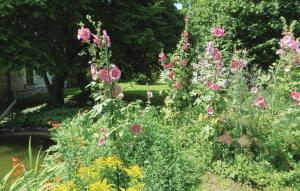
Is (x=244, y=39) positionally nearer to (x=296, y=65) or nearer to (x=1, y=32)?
(x=1, y=32)

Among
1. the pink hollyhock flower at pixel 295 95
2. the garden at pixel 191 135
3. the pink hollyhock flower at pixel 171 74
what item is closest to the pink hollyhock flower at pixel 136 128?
the garden at pixel 191 135

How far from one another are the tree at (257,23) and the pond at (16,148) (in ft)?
33.3

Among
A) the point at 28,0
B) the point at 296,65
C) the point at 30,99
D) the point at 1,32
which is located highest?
the point at 28,0

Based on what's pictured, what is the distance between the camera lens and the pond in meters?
9.58

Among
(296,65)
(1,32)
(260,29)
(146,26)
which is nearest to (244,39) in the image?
(260,29)

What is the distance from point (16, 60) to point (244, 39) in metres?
12.0

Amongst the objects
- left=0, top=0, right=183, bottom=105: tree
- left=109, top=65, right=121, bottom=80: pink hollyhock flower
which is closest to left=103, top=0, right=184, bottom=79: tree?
left=0, top=0, right=183, bottom=105: tree

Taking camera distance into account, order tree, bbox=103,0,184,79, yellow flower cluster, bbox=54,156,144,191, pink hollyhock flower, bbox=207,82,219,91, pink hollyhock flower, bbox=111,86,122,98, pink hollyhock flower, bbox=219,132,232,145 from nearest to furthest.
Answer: yellow flower cluster, bbox=54,156,144,191 → pink hollyhock flower, bbox=111,86,122,98 → pink hollyhock flower, bbox=219,132,232,145 → pink hollyhock flower, bbox=207,82,219,91 → tree, bbox=103,0,184,79

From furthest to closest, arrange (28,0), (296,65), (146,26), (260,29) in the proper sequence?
(260,29) → (146,26) → (28,0) → (296,65)

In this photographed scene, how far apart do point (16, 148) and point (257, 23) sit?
538 inches

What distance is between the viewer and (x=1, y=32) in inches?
496

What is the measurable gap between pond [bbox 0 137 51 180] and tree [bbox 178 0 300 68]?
33.3ft

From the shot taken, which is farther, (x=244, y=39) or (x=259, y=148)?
(x=244, y=39)

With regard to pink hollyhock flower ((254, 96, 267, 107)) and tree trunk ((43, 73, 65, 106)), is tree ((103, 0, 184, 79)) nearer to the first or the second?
tree trunk ((43, 73, 65, 106))
